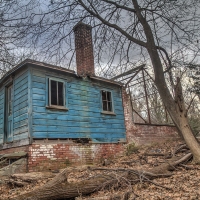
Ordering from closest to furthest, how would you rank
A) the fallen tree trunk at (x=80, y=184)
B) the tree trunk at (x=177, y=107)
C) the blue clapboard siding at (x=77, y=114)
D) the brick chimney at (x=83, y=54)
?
the fallen tree trunk at (x=80, y=184) → the tree trunk at (x=177, y=107) → the blue clapboard siding at (x=77, y=114) → the brick chimney at (x=83, y=54)

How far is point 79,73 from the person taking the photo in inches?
425

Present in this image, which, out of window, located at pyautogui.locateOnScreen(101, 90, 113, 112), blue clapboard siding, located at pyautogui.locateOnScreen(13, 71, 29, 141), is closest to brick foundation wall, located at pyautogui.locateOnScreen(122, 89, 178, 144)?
window, located at pyautogui.locateOnScreen(101, 90, 113, 112)

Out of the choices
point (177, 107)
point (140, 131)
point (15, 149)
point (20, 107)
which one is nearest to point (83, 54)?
point (20, 107)

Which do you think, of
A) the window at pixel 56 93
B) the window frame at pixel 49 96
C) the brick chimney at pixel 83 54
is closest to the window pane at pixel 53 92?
the window at pixel 56 93

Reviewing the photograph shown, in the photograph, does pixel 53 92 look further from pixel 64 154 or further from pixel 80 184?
pixel 80 184

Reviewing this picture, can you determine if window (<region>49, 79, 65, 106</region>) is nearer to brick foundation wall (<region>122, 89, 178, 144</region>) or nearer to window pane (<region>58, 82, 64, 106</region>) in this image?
window pane (<region>58, 82, 64, 106</region>)

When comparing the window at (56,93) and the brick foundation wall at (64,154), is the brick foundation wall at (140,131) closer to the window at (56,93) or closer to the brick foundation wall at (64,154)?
the brick foundation wall at (64,154)

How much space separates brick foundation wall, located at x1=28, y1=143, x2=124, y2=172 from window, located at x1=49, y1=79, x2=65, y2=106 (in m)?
1.77

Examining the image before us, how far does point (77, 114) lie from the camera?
31.4 ft

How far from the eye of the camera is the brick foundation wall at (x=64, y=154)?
7.84 metres

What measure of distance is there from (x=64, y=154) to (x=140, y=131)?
4908 mm

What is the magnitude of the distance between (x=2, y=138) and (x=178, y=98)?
25.5ft

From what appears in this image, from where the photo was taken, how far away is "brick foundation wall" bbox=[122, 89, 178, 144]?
11.5m

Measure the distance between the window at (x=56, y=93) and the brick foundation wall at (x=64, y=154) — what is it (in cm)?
177
